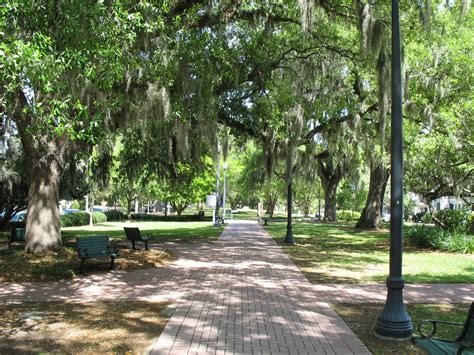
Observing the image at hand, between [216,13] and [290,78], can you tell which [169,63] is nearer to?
[216,13]

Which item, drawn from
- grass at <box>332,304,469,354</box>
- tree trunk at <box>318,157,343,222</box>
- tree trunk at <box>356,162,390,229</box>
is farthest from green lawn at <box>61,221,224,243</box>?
grass at <box>332,304,469,354</box>

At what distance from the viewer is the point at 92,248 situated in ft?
33.7

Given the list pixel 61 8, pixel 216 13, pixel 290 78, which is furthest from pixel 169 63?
pixel 290 78

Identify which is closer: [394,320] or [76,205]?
[394,320]

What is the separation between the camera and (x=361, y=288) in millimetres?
8695

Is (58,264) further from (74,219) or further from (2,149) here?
(74,219)

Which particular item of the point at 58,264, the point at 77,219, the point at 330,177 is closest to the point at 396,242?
the point at 58,264

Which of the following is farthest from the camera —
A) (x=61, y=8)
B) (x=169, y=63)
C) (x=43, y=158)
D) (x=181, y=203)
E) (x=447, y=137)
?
(x=181, y=203)

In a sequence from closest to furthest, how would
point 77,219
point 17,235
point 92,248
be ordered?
point 92,248, point 17,235, point 77,219

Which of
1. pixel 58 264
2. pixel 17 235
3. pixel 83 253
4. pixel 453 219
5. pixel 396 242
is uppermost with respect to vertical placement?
pixel 396 242

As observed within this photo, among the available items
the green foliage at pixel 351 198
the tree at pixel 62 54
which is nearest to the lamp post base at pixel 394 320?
the tree at pixel 62 54

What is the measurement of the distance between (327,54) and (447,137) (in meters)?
5.89

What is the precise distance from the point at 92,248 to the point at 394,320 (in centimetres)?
718

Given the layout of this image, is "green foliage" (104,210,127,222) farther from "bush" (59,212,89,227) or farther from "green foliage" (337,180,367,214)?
"green foliage" (337,180,367,214)
